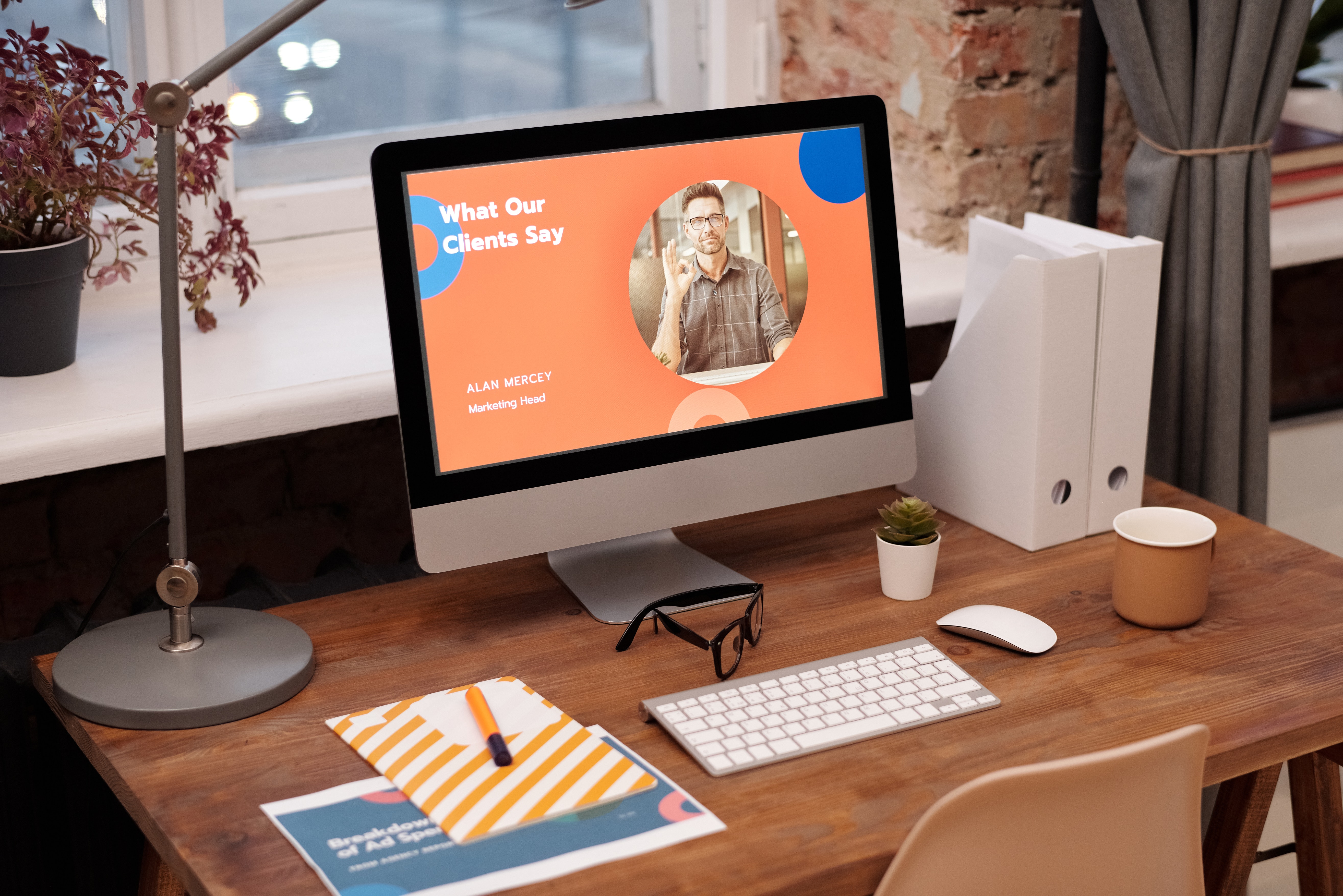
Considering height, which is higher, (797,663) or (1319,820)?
(797,663)

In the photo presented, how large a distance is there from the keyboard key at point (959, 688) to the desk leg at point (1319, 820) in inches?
14.7

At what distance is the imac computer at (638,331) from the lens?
46.1 inches

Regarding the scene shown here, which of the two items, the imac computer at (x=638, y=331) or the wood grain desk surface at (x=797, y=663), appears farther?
the imac computer at (x=638, y=331)

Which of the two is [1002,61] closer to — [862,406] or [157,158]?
[862,406]

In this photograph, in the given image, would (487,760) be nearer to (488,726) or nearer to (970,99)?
(488,726)

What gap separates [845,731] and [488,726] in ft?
0.94

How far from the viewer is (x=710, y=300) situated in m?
1.27

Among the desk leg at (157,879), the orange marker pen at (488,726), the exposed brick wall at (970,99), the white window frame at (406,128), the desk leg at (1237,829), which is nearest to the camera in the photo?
the orange marker pen at (488,726)

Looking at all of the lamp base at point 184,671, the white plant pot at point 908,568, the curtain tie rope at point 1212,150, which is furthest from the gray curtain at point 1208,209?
the lamp base at point 184,671

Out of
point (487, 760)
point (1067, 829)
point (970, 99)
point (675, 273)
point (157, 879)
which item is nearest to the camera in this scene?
point (1067, 829)

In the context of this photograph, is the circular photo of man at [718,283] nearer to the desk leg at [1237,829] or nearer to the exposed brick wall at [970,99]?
the desk leg at [1237,829]

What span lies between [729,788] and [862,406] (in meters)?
0.50

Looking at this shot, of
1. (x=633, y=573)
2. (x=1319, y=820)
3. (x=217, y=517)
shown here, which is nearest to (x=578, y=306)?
(x=633, y=573)

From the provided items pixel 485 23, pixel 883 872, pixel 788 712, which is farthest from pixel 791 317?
pixel 485 23
